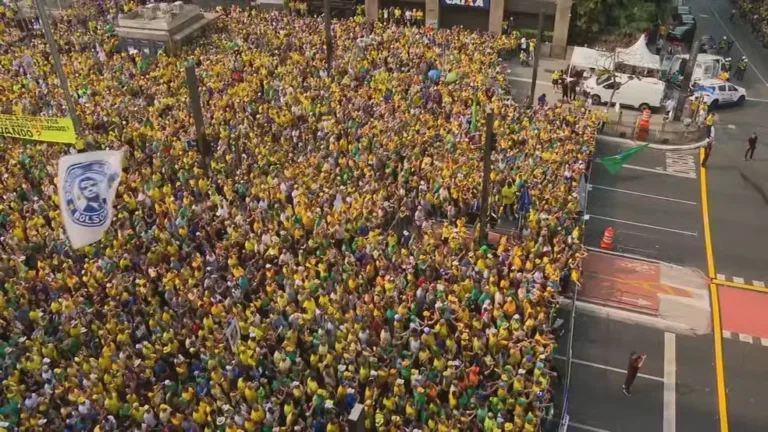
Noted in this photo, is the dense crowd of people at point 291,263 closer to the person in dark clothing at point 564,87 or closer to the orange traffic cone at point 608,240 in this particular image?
the orange traffic cone at point 608,240

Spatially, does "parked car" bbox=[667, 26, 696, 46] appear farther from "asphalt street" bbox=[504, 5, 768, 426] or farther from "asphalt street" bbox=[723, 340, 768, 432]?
"asphalt street" bbox=[723, 340, 768, 432]

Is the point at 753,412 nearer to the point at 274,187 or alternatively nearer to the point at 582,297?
the point at 582,297

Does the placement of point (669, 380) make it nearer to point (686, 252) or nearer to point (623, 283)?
point (623, 283)

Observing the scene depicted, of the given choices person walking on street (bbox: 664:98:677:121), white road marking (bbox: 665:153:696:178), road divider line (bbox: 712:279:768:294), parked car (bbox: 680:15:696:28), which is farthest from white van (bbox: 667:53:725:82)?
road divider line (bbox: 712:279:768:294)

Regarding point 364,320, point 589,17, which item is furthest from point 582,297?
point 589,17

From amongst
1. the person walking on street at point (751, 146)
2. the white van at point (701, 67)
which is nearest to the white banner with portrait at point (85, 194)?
the person walking on street at point (751, 146)

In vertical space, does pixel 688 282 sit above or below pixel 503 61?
below

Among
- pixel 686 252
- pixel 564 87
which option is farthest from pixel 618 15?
pixel 686 252
